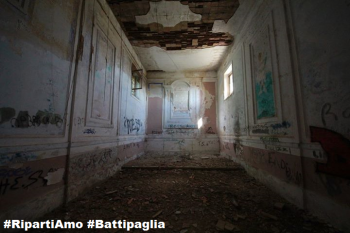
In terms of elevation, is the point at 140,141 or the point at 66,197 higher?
the point at 140,141

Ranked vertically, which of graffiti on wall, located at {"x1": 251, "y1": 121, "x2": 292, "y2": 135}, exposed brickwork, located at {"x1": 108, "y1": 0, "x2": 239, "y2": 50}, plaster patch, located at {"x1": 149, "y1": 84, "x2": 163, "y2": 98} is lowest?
graffiti on wall, located at {"x1": 251, "y1": 121, "x2": 292, "y2": 135}

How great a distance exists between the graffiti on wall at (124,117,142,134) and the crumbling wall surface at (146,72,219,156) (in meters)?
1.31

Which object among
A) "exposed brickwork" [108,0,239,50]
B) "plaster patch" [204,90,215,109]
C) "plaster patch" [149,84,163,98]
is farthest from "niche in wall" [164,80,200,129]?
"exposed brickwork" [108,0,239,50]

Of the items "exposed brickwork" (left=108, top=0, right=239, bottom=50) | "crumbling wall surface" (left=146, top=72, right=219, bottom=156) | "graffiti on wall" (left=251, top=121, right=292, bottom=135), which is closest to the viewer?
"graffiti on wall" (left=251, top=121, right=292, bottom=135)

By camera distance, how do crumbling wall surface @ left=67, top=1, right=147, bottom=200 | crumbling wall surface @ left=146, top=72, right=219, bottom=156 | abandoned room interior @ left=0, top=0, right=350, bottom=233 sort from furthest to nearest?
crumbling wall surface @ left=146, top=72, right=219, bottom=156, crumbling wall surface @ left=67, top=1, right=147, bottom=200, abandoned room interior @ left=0, top=0, right=350, bottom=233

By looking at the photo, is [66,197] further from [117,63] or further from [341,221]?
[341,221]

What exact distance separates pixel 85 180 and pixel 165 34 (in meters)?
4.94

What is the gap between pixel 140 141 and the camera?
271 inches

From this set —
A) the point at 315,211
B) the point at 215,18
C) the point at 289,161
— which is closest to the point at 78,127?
the point at 289,161

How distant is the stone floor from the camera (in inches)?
77.0

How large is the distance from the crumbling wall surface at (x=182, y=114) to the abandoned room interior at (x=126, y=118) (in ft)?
8.70

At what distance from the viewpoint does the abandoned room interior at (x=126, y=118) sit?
1799 millimetres

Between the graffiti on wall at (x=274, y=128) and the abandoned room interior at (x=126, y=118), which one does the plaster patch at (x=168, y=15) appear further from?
the graffiti on wall at (x=274, y=128)

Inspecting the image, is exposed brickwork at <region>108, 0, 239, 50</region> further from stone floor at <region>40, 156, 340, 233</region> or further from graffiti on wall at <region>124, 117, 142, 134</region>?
stone floor at <region>40, 156, 340, 233</region>
